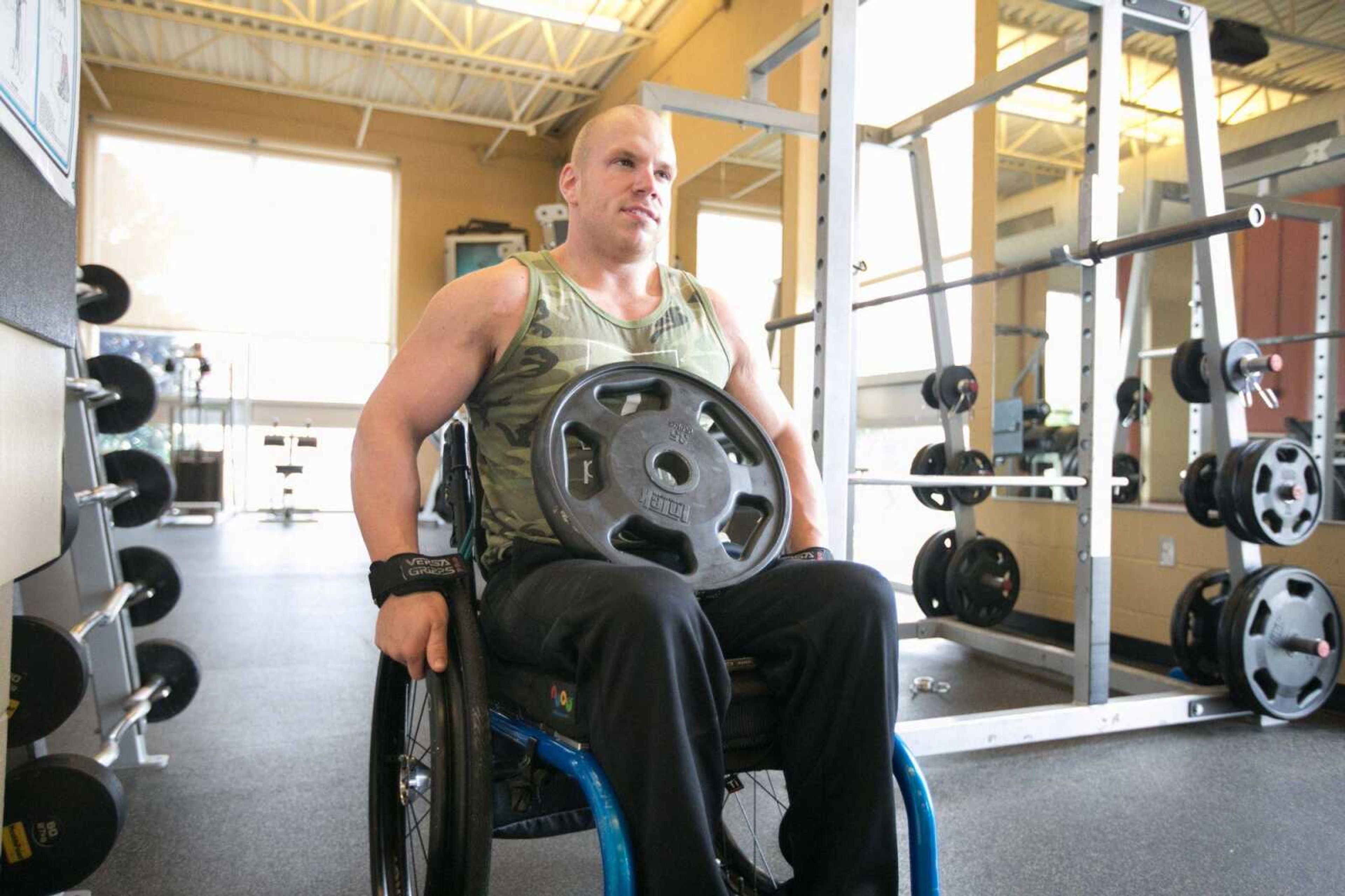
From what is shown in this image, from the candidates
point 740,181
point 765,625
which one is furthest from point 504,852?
point 740,181

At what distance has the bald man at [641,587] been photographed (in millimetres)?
859

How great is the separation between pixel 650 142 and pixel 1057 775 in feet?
5.63

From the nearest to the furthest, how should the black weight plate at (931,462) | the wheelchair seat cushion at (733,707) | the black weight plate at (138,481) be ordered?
the wheelchair seat cushion at (733,707) → the black weight plate at (138,481) → the black weight plate at (931,462)

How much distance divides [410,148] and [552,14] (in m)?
3.41

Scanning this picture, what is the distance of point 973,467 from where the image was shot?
3332 mm

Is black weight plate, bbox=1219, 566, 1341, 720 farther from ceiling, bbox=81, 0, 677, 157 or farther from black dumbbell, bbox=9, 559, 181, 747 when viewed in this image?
ceiling, bbox=81, 0, 677, 157

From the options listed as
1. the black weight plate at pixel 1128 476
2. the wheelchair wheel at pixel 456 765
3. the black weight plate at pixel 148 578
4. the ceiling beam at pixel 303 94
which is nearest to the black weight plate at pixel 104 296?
the black weight plate at pixel 148 578

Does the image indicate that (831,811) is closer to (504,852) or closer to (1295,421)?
(504,852)

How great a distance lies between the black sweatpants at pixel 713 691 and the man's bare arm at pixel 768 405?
0.89ft

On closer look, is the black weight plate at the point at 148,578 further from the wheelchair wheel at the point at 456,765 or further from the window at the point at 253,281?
the window at the point at 253,281

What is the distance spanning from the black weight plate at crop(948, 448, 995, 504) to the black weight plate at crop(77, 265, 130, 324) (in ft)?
8.17

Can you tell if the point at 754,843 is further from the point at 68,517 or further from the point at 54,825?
the point at 68,517

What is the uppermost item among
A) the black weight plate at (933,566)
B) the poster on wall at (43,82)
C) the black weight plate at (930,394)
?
the poster on wall at (43,82)

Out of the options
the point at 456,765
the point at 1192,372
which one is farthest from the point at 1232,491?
the point at 456,765
